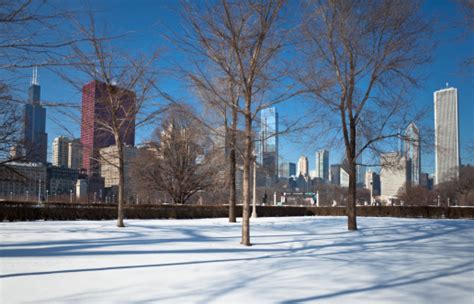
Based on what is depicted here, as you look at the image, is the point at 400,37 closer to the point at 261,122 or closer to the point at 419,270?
the point at 261,122

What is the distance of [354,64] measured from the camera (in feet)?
54.0

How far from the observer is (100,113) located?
16672mm

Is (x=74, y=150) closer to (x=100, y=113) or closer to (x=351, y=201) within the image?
(x=100, y=113)

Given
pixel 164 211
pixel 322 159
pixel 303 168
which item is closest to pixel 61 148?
pixel 164 211

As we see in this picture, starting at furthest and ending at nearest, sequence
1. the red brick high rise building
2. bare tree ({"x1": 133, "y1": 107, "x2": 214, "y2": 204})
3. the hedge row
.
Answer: bare tree ({"x1": 133, "y1": 107, "x2": 214, "y2": 204}) < the hedge row < the red brick high rise building

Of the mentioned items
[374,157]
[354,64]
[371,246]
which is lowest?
[371,246]

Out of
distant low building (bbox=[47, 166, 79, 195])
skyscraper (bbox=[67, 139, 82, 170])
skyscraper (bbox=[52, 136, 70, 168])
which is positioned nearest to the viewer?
skyscraper (bbox=[67, 139, 82, 170])

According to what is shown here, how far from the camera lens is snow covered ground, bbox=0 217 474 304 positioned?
18.0ft

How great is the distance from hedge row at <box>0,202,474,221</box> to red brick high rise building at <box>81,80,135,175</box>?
5.47m

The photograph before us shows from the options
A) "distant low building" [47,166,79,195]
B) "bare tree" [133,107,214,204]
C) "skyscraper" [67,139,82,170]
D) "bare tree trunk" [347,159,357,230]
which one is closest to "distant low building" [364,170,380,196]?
"bare tree trunk" [347,159,357,230]

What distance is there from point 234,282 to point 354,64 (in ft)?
40.9

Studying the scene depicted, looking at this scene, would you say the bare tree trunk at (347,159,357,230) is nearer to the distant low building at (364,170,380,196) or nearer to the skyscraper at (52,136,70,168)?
the distant low building at (364,170,380,196)

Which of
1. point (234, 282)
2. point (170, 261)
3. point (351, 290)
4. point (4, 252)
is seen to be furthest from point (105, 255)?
point (351, 290)

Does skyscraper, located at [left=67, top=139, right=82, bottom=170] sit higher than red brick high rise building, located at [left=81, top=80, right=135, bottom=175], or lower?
lower
